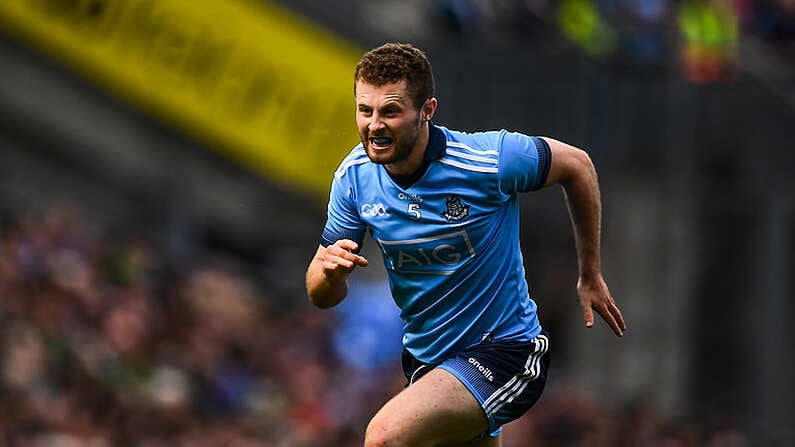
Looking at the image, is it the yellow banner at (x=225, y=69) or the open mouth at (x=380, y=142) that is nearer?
the open mouth at (x=380, y=142)

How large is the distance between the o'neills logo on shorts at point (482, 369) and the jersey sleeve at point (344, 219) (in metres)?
0.72

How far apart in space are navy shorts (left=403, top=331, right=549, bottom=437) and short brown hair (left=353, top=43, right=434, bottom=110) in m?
1.17

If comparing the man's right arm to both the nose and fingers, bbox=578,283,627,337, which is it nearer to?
the nose

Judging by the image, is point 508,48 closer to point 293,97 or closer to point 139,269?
point 293,97

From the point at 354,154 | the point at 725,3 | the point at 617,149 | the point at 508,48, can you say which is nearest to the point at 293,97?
the point at 508,48

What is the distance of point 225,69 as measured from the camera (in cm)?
1817

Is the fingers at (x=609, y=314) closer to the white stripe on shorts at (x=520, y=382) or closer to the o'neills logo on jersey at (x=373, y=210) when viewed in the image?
the white stripe on shorts at (x=520, y=382)

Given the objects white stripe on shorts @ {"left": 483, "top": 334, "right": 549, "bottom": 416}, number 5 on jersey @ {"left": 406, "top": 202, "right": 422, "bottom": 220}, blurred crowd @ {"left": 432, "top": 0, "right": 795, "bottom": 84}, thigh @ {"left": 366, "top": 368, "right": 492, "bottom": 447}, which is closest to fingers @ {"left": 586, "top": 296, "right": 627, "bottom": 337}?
white stripe on shorts @ {"left": 483, "top": 334, "right": 549, "bottom": 416}

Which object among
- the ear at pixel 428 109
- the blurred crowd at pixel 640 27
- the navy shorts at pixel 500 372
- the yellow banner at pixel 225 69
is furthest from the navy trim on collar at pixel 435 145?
the blurred crowd at pixel 640 27

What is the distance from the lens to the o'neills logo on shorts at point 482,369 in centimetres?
698

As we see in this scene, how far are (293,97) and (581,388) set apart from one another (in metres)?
4.69

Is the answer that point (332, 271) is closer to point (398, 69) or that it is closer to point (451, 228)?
point (451, 228)

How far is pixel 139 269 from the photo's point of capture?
16172 millimetres

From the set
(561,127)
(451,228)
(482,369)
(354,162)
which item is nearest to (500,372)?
(482,369)
